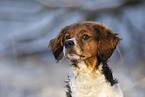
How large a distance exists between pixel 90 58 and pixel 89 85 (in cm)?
27

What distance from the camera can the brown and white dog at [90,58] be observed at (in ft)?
8.29

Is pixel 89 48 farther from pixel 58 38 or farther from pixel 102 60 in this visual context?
pixel 58 38

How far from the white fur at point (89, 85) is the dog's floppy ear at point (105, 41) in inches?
6.0

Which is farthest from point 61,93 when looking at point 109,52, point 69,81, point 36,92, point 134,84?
point 109,52

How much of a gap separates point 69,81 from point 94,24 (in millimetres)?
656

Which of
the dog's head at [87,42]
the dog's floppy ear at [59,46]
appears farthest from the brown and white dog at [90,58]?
the dog's floppy ear at [59,46]

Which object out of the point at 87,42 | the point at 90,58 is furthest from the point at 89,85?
the point at 87,42

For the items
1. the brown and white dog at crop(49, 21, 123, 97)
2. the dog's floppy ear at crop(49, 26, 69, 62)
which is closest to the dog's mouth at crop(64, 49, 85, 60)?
the brown and white dog at crop(49, 21, 123, 97)

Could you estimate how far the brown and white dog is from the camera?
8.29ft

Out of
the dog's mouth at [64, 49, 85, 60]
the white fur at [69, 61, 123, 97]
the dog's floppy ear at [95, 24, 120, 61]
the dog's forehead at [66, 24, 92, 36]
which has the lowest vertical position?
the white fur at [69, 61, 123, 97]

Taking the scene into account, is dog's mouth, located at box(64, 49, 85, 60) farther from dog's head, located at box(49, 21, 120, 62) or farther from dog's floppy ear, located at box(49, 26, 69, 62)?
dog's floppy ear, located at box(49, 26, 69, 62)

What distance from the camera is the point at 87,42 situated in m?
2.56

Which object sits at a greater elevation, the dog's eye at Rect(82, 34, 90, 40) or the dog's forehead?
the dog's forehead

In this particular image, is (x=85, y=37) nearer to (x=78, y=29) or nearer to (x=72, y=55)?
(x=78, y=29)
